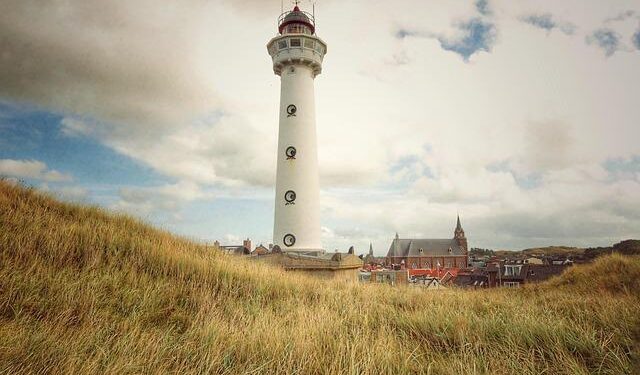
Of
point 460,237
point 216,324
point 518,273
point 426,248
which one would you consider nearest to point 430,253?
point 426,248

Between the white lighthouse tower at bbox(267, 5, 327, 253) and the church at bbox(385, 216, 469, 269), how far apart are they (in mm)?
64022

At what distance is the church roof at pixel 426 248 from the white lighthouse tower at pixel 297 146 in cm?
6710

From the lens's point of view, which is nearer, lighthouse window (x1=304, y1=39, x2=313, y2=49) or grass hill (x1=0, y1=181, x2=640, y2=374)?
grass hill (x1=0, y1=181, x2=640, y2=374)

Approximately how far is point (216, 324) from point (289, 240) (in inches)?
577

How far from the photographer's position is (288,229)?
18719mm

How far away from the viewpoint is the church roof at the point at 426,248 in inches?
3191

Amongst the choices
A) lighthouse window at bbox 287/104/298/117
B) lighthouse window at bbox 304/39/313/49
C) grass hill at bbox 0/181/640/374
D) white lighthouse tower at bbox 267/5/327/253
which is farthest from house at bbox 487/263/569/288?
grass hill at bbox 0/181/640/374

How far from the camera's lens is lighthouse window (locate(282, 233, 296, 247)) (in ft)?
60.5

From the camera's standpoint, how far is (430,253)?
80.8 m

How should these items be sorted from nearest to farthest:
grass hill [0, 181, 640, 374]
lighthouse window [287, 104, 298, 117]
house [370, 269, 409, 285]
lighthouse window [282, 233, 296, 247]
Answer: grass hill [0, 181, 640, 374]
house [370, 269, 409, 285]
lighthouse window [282, 233, 296, 247]
lighthouse window [287, 104, 298, 117]

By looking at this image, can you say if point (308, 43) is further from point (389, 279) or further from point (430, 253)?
point (430, 253)

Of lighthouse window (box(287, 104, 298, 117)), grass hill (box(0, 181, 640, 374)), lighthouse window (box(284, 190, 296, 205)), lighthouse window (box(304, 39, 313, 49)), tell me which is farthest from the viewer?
lighthouse window (box(304, 39, 313, 49))

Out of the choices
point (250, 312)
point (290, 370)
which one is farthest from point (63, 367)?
point (250, 312)

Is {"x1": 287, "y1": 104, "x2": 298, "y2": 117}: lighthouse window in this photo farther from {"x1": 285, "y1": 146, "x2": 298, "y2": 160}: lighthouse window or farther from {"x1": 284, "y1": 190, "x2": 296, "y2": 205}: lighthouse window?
{"x1": 284, "y1": 190, "x2": 296, "y2": 205}: lighthouse window
